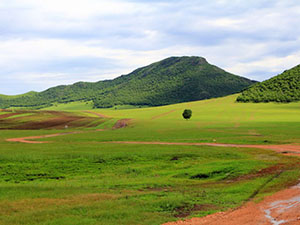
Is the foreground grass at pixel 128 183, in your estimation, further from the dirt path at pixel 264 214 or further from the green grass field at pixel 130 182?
the dirt path at pixel 264 214

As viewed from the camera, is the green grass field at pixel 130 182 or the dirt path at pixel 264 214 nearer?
the dirt path at pixel 264 214

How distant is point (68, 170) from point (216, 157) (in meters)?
19.4

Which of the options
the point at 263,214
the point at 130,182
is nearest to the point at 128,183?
the point at 130,182


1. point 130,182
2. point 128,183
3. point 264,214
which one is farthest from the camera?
point 130,182

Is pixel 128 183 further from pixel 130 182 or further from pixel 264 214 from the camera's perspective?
pixel 264 214

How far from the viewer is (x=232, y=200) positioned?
22.8m

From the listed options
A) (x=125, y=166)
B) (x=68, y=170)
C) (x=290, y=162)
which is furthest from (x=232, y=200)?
(x=68, y=170)

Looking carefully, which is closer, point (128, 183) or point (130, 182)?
point (128, 183)

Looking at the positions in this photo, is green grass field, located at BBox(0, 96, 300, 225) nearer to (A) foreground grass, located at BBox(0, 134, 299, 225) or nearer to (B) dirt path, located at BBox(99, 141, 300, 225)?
(A) foreground grass, located at BBox(0, 134, 299, 225)

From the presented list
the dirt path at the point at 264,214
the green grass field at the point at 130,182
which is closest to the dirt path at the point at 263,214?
the dirt path at the point at 264,214

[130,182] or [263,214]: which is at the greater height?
[263,214]

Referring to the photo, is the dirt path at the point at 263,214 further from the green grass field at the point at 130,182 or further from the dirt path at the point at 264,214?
the green grass field at the point at 130,182

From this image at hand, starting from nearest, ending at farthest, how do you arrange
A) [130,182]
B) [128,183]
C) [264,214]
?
[264,214], [128,183], [130,182]

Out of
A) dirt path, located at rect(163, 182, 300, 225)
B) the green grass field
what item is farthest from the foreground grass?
dirt path, located at rect(163, 182, 300, 225)
